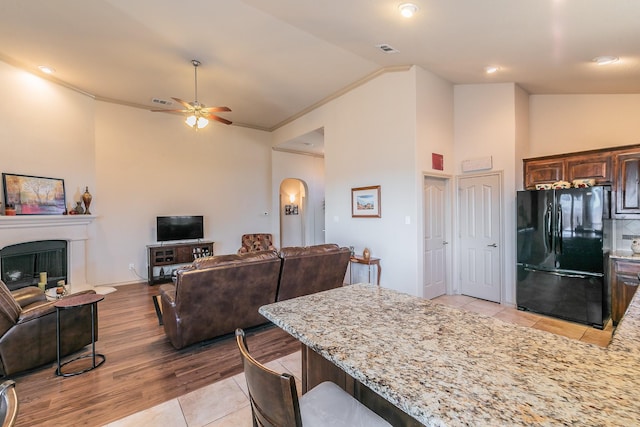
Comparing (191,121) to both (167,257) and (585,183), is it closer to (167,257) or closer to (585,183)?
(167,257)

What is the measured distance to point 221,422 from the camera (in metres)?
2.04

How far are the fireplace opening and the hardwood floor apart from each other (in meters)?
1.91

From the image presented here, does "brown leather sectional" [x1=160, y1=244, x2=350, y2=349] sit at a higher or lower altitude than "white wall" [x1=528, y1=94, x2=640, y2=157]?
lower

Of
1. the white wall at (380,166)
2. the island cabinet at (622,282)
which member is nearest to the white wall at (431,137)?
the white wall at (380,166)

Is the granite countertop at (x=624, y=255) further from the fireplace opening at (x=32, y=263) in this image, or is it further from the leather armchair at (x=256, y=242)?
the fireplace opening at (x=32, y=263)

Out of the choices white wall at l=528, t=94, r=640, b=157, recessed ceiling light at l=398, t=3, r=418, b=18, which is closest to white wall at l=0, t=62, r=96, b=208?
recessed ceiling light at l=398, t=3, r=418, b=18

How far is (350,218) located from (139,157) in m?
4.52

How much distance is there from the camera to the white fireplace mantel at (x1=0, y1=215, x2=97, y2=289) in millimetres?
4215

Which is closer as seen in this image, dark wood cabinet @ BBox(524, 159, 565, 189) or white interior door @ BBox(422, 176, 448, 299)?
dark wood cabinet @ BBox(524, 159, 565, 189)

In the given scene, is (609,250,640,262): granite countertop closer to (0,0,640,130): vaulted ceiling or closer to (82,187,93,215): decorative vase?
(0,0,640,130): vaulted ceiling

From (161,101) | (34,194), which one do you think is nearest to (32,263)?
(34,194)

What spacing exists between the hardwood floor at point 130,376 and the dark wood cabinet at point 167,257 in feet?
7.02

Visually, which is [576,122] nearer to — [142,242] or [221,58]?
[221,58]

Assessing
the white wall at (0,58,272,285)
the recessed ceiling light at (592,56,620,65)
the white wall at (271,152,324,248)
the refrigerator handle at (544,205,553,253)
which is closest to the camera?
the recessed ceiling light at (592,56,620,65)
